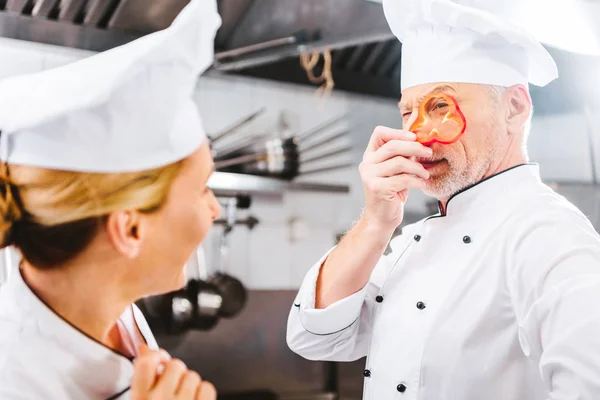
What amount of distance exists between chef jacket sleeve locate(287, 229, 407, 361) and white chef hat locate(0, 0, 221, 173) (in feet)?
2.32

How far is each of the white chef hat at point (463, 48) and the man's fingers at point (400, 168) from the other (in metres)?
0.20

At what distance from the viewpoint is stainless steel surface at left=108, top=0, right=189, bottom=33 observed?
5.99ft

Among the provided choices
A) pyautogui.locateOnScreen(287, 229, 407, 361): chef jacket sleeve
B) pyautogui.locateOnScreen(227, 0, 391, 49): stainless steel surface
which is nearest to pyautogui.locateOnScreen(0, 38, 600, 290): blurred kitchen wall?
pyautogui.locateOnScreen(227, 0, 391, 49): stainless steel surface

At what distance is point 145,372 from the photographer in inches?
26.7

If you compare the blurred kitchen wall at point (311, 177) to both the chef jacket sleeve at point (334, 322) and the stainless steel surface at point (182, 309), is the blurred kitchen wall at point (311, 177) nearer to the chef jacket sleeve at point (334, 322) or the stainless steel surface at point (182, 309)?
the stainless steel surface at point (182, 309)

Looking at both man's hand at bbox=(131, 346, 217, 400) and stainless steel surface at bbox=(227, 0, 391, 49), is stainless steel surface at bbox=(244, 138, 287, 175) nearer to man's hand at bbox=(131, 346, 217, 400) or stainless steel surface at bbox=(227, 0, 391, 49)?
stainless steel surface at bbox=(227, 0, 391, 49)

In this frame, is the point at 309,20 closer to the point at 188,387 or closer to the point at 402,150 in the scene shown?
the point at 402,150

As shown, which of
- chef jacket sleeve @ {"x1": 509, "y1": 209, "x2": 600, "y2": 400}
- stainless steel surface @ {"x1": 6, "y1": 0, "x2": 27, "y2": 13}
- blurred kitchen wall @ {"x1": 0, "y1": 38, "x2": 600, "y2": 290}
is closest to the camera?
chef jacket sleeve @ {"x1": 509, "y1": 209, "x2": 600, "y2": 400}

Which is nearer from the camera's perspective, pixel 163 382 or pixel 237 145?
pixel 163 382

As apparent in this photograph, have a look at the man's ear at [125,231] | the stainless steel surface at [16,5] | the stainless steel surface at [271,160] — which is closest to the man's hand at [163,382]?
the man's ear at [125,231]

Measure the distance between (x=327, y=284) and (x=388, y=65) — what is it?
1.59 metres

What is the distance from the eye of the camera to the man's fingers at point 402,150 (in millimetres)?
1187

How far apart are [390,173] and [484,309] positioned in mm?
305

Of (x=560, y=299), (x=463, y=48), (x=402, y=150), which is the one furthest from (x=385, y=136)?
(x=560, y=299)
